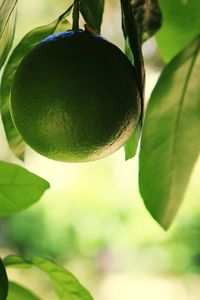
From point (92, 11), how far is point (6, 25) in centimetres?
8

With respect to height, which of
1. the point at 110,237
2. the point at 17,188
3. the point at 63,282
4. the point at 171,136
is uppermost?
the point at 171,136

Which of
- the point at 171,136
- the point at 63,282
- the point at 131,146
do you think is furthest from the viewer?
the point at 63,282

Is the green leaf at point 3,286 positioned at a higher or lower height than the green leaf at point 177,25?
lower

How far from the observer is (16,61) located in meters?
0.61

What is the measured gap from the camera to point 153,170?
424 millimetres

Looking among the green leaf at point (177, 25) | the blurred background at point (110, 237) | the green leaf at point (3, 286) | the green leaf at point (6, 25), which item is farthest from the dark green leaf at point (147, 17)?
the blurred background at point (110, 237)

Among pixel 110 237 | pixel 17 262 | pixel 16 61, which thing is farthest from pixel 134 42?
pixel 110 237

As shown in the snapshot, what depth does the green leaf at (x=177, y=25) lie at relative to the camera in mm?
478

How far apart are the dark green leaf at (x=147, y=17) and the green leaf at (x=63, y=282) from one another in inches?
10.1

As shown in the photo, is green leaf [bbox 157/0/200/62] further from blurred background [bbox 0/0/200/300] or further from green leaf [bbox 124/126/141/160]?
blurred background [bbox 0/0/200/300]

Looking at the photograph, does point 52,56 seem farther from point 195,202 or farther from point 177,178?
point 195,202

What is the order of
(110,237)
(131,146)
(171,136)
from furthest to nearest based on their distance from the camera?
(110,237), (131,146), (171,136)

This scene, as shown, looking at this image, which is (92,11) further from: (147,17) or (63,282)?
(63,282)

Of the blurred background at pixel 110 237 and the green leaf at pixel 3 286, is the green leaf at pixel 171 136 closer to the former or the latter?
the green leaf at pixel 3 286
